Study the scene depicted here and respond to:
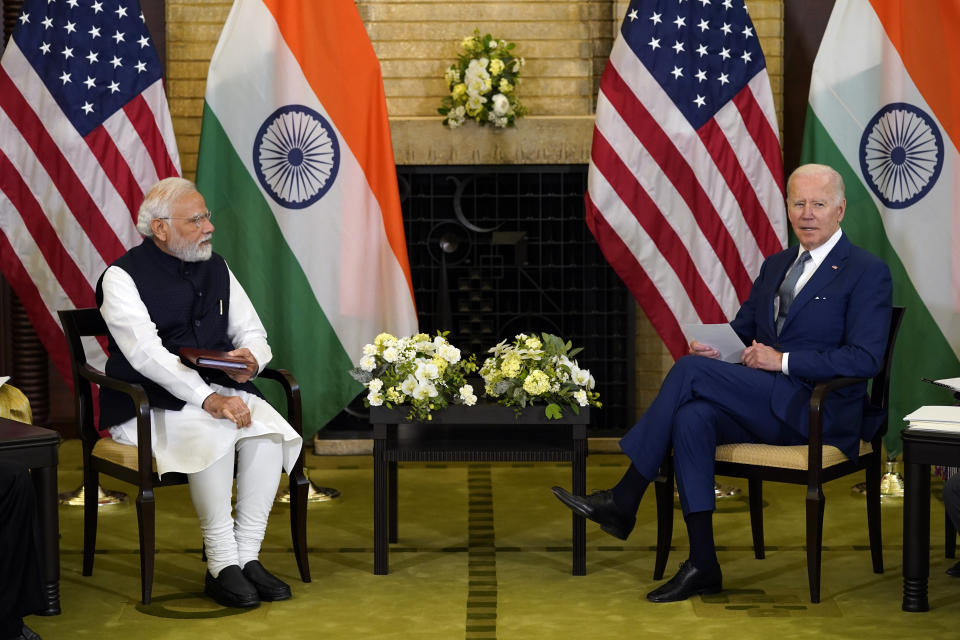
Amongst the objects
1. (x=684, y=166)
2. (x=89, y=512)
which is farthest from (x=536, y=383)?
(x=684, y=166)

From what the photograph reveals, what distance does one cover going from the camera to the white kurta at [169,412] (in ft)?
13.4

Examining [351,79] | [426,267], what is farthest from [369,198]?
[426,267]

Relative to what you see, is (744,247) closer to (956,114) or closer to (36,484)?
(956,114)

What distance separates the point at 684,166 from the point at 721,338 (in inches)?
51.5

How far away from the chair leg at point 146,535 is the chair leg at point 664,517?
162cm

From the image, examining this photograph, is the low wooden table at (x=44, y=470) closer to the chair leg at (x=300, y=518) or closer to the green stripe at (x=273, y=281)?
the chair leg at (x=300, y=518)

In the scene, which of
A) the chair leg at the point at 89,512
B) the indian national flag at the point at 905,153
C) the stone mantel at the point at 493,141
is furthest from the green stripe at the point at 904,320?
the chair leg at the point at 89,512

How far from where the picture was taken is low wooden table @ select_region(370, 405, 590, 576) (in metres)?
4.27

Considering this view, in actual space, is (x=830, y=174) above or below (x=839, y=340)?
above

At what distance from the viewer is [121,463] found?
4.13 meters

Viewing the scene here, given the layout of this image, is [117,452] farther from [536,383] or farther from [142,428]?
[536,383]

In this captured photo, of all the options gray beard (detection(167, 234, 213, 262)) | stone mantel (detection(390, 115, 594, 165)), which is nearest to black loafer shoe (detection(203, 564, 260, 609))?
gray beard (detection(167, 234, 213, 262))

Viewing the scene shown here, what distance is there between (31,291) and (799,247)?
3087 millimetres

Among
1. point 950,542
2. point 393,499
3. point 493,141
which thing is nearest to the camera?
point 950,542
